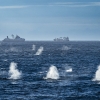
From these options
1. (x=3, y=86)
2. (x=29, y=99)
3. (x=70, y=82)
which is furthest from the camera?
(x=70, y=82)

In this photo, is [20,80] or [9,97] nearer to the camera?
[9,97]

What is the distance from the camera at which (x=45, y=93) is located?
2488 inches

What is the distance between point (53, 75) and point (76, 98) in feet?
70.3

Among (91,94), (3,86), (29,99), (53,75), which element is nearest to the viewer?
(29,99)

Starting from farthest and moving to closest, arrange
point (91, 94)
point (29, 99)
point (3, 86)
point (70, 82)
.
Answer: point (70, 82)
point (3, 86)
point (91, 94)
point (29, 99)

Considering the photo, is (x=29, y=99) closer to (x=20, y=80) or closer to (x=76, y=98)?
(x=76, y=98)

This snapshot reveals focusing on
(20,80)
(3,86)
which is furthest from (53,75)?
(3,86)

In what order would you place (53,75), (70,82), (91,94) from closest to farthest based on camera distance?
1. (91,94)
2. (70,82)
3. (53,75)

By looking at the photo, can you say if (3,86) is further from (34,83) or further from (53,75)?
(53,75)

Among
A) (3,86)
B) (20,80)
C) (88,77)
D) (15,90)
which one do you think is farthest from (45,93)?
(88,77)

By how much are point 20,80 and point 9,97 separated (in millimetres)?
18089

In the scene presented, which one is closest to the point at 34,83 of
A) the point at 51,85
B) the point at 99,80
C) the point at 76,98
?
the point at 51,85

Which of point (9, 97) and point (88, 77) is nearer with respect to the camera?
point (9, 97)

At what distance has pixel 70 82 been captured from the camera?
248 feet
